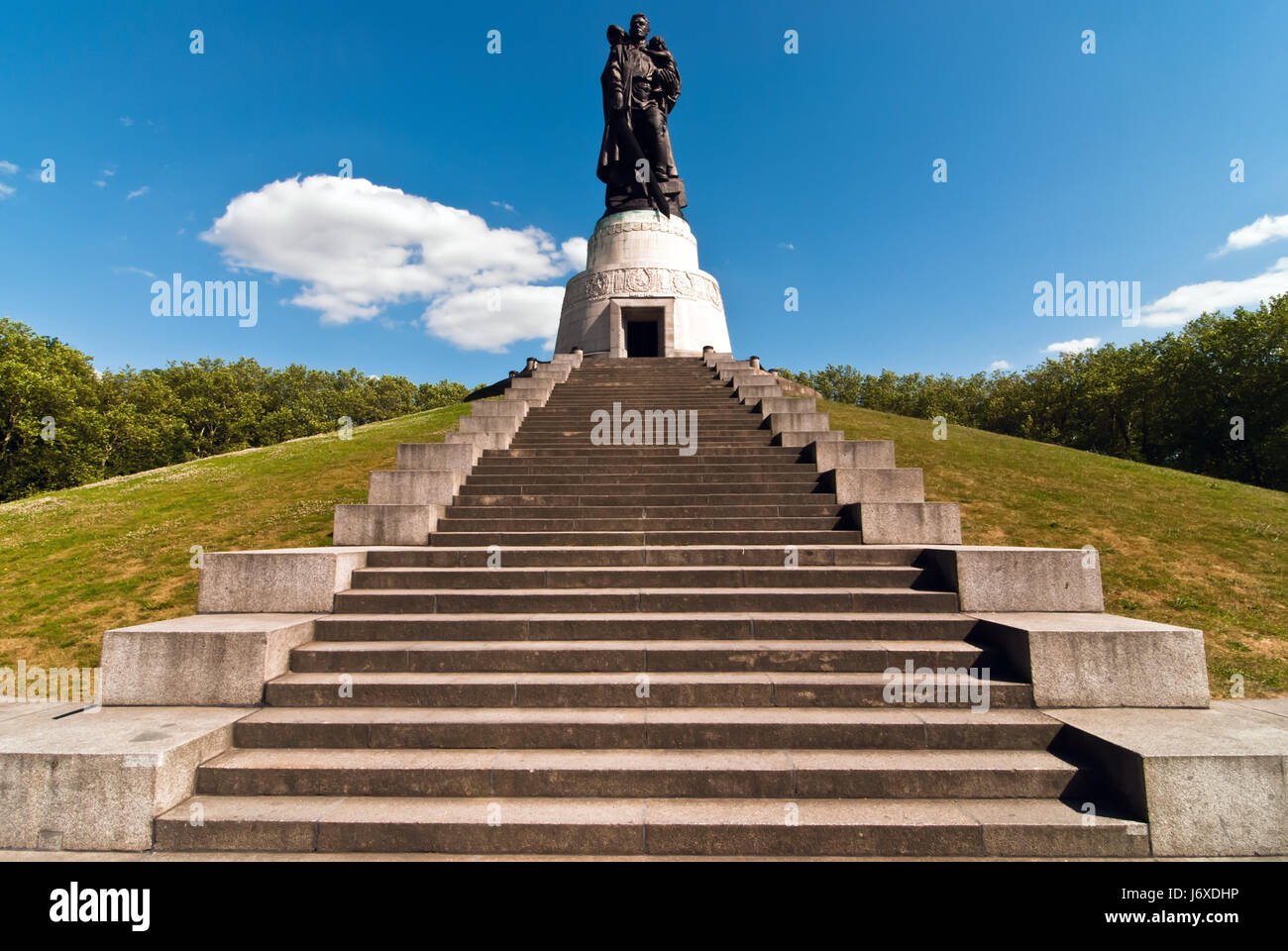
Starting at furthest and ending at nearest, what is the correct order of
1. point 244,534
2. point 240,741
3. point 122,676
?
point 244,534, point 122,676, point 240,741

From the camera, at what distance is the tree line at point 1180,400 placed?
3378cm

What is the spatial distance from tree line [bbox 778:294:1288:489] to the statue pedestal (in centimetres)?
2767

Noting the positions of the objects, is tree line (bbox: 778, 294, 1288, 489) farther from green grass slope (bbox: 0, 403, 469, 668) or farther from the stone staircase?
green grass slope (bbox: 0, 403, 469, 668)

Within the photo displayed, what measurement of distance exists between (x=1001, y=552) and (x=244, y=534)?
44.0 ft

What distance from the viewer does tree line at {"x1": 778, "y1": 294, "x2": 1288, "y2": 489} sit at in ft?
111

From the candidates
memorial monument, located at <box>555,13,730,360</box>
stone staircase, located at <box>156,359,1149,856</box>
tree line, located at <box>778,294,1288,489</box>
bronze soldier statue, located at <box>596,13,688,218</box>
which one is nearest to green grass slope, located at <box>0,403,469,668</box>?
stone staircase, located at <box>156,359,1149,856</box>

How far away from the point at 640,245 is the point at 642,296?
2577 mm

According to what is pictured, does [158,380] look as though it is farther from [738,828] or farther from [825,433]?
[738,828]

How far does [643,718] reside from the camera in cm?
494

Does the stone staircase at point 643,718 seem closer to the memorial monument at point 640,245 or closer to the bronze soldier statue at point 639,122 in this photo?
the memorial monument at point 640,245

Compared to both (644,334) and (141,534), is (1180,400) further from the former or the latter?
(141,534)

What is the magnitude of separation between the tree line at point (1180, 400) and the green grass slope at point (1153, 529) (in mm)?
21679
